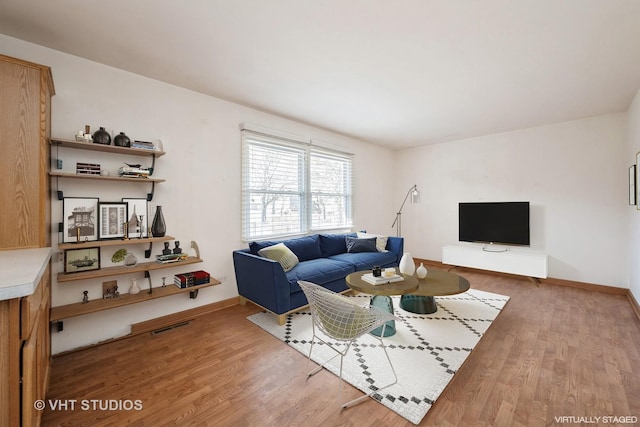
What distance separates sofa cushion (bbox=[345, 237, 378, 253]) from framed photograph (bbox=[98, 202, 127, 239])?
120 inches

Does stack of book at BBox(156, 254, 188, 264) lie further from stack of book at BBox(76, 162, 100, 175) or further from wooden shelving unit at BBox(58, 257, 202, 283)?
stack of book at BBox(76, 162, 100, 175)

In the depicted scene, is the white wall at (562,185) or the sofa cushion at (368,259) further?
the white wall at (562,185)

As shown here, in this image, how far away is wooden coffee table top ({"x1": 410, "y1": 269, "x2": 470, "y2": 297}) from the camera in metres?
2.79

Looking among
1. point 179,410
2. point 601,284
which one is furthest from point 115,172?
point 601,284

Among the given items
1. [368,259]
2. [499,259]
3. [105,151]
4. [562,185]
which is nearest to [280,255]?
[368,259]

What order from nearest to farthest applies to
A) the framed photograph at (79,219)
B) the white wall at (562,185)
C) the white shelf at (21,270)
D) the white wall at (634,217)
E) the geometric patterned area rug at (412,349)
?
1. the white shelf at (21,270)
2. the geometric patterned area rug at (412,349)
3. the framed photograph at (79,219)
4. the white wall at (634,217)
5. the white wall at (562,185)

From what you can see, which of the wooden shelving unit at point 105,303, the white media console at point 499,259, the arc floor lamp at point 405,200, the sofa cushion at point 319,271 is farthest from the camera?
the arc floor lamp at point 405,200

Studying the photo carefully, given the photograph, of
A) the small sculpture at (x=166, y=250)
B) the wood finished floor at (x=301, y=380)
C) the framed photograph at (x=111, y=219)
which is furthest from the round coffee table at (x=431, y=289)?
the framed photograph at (x=111, y=219)

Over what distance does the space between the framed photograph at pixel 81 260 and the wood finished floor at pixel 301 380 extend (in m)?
0.75

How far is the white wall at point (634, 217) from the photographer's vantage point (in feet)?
10.7

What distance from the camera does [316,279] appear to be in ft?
10.7

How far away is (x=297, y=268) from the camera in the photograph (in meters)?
3.41
